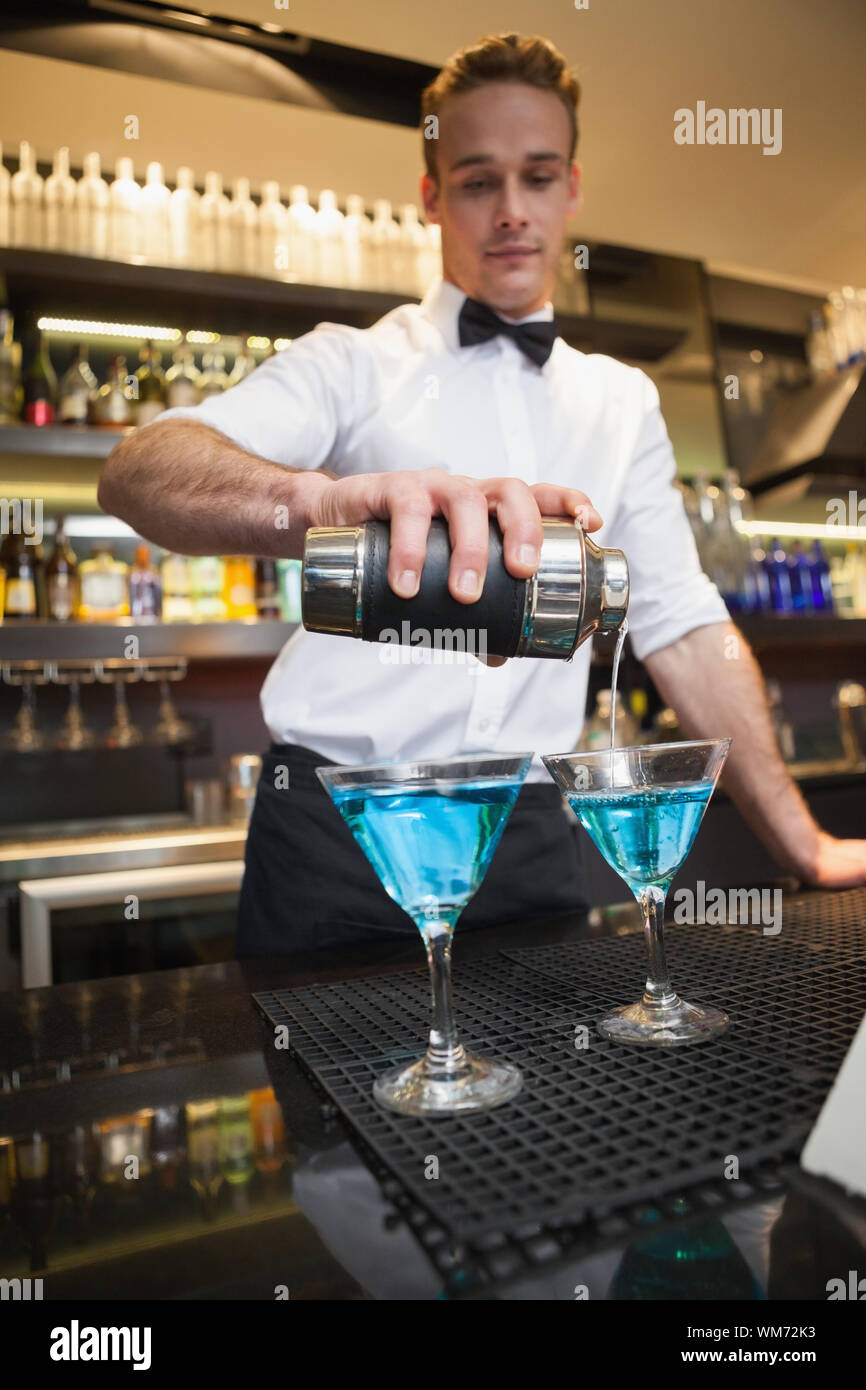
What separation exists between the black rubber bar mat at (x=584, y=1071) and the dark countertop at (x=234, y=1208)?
0.8 inches

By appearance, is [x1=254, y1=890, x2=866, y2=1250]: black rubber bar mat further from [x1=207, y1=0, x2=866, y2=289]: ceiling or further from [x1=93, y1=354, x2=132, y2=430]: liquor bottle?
[x1=207, y1=0, x2=866, y2=289]: ceiling

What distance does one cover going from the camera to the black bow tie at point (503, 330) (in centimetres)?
165

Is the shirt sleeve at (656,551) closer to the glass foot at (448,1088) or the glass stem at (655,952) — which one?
the glass stem at (655,952)

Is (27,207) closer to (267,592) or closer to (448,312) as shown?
(267,592)

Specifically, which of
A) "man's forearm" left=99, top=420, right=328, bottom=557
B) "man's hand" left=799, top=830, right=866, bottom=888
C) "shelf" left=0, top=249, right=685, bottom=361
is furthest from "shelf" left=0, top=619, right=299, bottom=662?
"man's hand" left=799, top=830, right=866, bottom=888

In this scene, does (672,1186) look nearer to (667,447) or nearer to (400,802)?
(400,802)

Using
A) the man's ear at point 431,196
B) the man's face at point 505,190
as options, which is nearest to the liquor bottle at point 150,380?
the man's ear at point 431,196

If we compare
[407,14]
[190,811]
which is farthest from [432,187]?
[190,811]

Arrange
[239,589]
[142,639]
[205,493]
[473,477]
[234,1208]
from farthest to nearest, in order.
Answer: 1. [239,589]
2. [142,639]
3. [473,477]
4. [205,493]
5. [234,1208]

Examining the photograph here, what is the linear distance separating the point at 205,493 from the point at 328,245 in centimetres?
231

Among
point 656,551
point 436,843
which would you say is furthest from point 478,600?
point 656,551

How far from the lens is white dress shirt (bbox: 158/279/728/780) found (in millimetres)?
1466

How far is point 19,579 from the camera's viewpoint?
287cm

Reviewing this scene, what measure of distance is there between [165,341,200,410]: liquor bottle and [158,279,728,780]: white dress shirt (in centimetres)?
141
